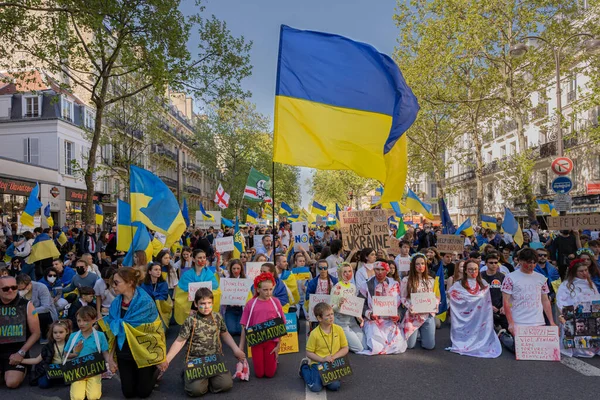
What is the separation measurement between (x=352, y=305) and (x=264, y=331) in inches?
54.0

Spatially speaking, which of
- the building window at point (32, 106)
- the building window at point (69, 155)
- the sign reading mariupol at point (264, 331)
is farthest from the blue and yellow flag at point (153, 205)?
the building window at point (32, 106)

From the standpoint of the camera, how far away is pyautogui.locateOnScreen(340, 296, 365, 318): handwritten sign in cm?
671

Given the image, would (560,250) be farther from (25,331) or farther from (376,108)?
(25,331)

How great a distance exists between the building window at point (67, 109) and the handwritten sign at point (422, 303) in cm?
3080

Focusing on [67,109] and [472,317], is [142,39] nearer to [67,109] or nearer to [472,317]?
[472,317]

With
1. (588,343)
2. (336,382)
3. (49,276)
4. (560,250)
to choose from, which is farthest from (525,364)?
(49,276)

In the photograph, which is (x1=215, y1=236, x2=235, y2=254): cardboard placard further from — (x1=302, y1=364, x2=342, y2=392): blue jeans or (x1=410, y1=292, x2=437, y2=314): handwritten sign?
(x1=302, y1=364, x2=342, y2=392): blue jeans

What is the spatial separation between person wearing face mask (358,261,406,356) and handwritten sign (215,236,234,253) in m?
4.80

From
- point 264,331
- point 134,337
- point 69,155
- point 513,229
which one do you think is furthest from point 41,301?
point 69,155

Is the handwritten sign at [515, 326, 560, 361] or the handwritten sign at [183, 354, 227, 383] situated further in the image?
the handwritten sign at [515, 326, 560, 361]

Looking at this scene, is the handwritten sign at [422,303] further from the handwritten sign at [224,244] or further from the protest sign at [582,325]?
the handwritten sign at [224,244]

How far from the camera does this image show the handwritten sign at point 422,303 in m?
7.16

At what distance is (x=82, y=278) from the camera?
8.27 m

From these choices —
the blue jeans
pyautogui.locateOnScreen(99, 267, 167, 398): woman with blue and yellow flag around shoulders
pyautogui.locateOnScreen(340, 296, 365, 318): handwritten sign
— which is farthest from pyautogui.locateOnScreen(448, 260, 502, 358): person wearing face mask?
pyautogui.locateOnScreen(99, 267, 167, 398): woman with blue and yellow flag around shoulders
